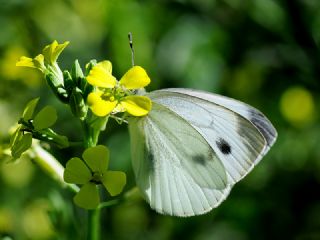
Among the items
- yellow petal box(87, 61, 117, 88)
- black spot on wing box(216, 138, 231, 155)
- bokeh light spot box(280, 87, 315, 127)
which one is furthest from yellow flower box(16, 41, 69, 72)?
bokeh light spot box(280, 87, 315, 127)

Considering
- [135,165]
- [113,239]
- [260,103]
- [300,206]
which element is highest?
[135,165]

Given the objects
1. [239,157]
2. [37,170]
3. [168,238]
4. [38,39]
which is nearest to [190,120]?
[239,157]

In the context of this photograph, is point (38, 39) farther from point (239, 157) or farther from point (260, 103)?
point (239, 157)

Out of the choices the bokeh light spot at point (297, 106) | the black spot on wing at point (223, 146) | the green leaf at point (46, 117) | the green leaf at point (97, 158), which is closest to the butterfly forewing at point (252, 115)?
the black spot on wing at point (223, 146)

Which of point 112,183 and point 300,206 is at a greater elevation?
point 112,183

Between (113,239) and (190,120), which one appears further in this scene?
(113,239)

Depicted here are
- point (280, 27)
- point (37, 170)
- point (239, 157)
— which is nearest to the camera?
point (239, 157)
